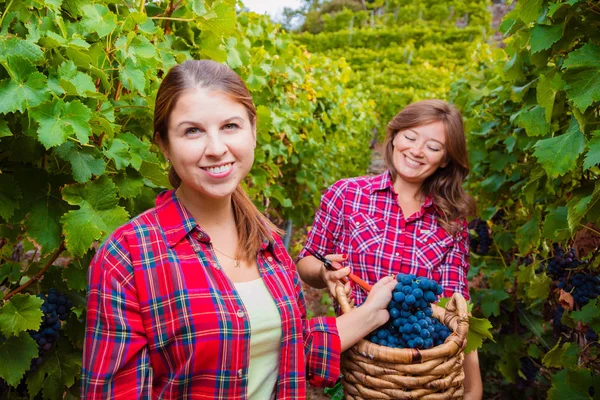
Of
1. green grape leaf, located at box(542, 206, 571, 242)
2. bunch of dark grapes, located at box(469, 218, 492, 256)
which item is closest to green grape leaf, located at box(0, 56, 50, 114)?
green grape leaf, located at box(542, 206, 571, 242)

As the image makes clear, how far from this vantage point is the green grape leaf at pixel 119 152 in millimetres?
1537

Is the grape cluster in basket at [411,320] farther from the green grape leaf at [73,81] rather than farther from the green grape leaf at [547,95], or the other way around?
the green grape leaf at [73,81]

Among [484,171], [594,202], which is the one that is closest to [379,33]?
[484,171]

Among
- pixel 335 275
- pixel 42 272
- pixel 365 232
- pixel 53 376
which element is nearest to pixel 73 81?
pixel 42 272

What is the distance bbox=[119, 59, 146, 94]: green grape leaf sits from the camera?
1.60 m

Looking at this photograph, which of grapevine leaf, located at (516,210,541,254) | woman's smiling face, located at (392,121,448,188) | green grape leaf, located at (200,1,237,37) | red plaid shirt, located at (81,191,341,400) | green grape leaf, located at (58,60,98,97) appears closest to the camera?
red plaid shirt, located at (81,191,341,400)

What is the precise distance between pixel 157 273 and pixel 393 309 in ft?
2.34

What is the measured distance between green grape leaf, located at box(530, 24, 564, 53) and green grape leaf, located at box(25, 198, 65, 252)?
1.54 meters

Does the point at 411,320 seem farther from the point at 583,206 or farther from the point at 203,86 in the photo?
the point at 203,86

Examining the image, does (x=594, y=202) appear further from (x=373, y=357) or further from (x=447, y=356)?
(x=373, y=357)

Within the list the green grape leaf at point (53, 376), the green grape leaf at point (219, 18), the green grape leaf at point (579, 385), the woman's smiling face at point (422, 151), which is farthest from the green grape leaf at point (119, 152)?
the green grape leaf at point (579, 385)

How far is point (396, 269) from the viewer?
2307 mm

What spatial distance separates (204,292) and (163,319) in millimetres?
114

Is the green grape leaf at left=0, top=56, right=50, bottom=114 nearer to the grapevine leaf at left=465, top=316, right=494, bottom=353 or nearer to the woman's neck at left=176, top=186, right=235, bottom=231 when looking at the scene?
the woman's neck at left=176, top=186, right=235, bottom=231
